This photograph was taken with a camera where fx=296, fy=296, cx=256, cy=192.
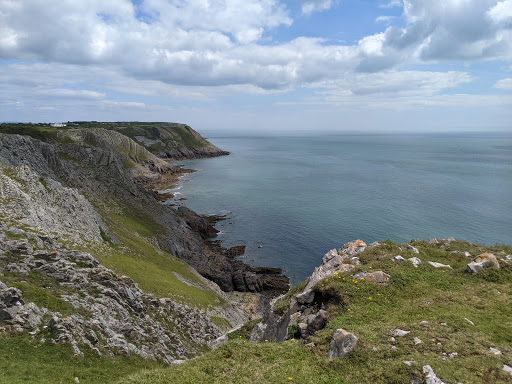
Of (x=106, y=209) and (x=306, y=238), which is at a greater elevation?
(x=106, y=209)

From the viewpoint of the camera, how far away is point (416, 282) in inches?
871

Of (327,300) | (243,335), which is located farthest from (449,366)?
(243,335)

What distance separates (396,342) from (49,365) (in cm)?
1995

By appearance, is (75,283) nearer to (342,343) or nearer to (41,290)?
(41,290)

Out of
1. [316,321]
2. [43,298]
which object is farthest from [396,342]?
[43,298]

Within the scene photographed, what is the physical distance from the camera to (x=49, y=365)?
58.0 feet

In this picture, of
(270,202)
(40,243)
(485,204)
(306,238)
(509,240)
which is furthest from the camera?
(270,202)

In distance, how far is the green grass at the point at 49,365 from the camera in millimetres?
16094

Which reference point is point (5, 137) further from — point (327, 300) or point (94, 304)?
point (327, 300)

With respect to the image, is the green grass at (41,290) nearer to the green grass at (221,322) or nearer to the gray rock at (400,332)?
the green grass at (221,322)

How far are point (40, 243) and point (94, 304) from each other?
30.3 feet

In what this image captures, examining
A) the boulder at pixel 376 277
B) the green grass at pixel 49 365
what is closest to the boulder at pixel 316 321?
the boulder at pixel 376 277

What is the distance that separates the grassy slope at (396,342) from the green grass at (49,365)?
553 cm

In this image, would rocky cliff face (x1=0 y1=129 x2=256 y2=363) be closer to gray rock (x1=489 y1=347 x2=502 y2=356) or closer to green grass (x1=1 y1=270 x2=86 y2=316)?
green grass (x1=1 y1=270 x2=86 y2=316)
